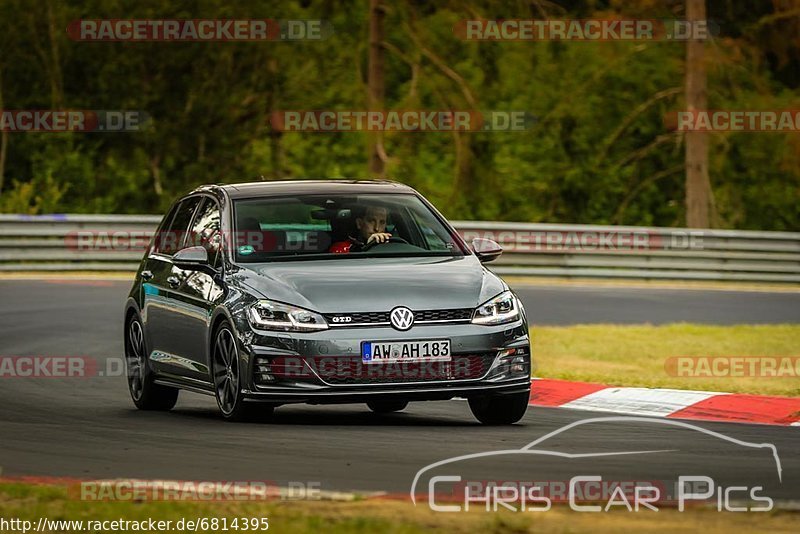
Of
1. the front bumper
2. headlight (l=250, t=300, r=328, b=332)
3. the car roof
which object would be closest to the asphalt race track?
the front bumper

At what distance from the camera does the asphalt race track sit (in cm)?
923

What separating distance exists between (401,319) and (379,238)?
1.36 metres

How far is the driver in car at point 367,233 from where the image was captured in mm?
12164

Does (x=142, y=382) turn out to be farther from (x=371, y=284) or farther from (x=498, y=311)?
(x=498, y=311)

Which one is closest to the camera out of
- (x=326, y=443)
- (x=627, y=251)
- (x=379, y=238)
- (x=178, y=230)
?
(x=326, y=443)

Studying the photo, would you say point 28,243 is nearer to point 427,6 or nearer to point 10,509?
point 427,6

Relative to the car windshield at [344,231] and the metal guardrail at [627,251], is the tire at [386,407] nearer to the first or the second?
the car windshield at [344,231]

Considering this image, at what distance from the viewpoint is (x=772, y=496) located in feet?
27.6

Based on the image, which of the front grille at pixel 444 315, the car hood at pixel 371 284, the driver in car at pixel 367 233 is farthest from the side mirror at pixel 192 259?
the front grille at pixel 444 315

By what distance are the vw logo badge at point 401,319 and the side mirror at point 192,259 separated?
5.39 ft

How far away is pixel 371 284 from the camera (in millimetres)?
11258

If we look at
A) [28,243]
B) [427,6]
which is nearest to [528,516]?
[28,243]

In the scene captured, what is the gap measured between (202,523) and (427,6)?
1172 inches

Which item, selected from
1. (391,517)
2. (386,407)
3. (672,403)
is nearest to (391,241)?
(386,407)
